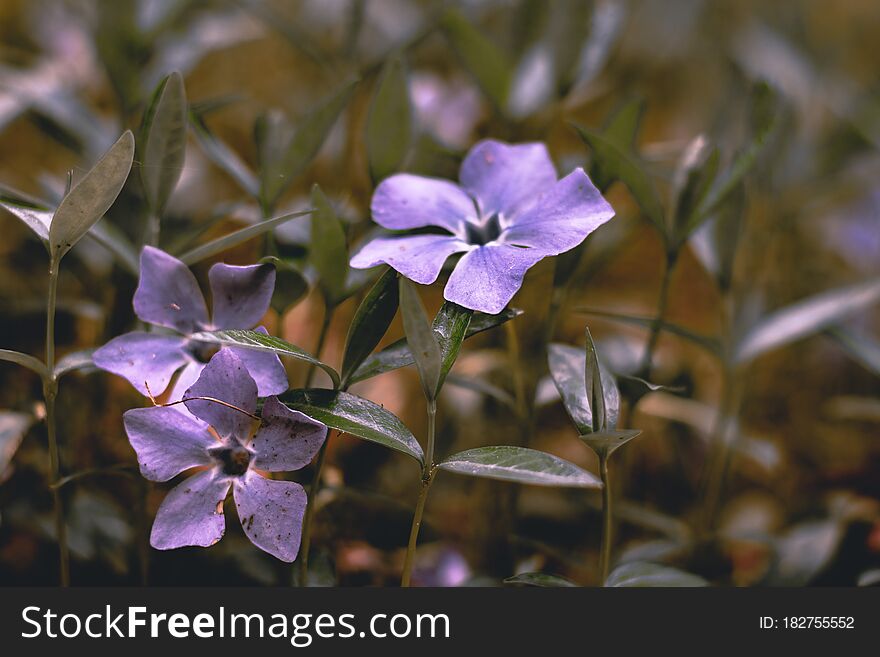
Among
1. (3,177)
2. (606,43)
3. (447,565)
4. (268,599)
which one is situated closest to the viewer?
(268,599)

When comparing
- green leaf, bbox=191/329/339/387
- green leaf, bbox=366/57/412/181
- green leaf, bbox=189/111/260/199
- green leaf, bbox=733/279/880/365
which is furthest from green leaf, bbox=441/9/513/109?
green leaf, bbox=191/329/339/387

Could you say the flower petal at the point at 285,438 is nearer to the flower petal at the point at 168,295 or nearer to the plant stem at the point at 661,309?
the flower petal at the point at 168,295

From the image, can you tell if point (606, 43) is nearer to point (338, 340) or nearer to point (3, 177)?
point (338, 340)

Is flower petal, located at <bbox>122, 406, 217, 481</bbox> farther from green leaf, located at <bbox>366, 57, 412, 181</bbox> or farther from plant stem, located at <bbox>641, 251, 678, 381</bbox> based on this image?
plant stem, located at <bbox>641, 251, 678, 381</bbox>

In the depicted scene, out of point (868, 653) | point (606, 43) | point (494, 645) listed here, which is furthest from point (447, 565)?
point (606, 43)

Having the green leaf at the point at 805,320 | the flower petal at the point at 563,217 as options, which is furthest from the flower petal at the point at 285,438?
the green leaf at the point at 805,320

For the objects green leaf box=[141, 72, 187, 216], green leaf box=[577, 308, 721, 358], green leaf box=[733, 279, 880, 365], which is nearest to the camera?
green leaf box=[141, 72, 187, 216]
